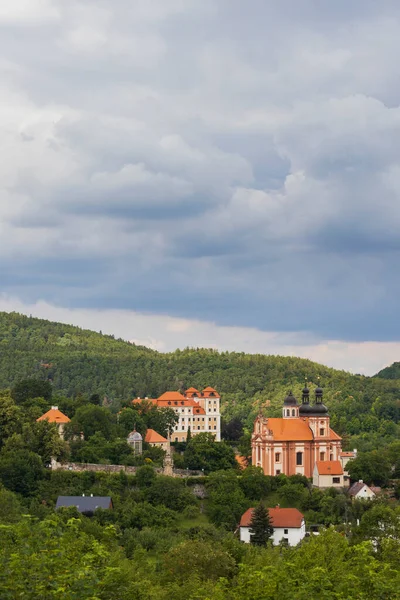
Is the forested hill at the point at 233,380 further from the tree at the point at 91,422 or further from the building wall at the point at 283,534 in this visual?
the building wall at the point at 283,534

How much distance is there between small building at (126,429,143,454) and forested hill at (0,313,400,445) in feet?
128

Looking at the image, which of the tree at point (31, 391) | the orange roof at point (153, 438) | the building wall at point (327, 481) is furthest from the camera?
the tree at point (31, 391)

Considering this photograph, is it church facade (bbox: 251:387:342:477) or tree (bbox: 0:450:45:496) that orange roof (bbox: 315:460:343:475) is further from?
tree (bbox: 0:450:45:496)

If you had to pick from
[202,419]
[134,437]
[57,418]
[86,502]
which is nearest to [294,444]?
[134,437]

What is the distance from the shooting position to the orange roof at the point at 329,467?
91.2 meters

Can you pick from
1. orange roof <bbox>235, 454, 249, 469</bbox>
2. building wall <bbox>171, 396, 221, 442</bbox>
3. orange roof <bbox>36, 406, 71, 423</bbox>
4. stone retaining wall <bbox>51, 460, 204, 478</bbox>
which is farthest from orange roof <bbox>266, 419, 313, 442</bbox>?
building wall <bbox>171, 396, 221, 442</bbox>

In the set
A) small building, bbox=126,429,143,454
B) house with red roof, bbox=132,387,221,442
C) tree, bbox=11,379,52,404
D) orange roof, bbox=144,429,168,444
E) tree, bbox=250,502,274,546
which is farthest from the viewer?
house with red roof, bbox=132,387,221,442

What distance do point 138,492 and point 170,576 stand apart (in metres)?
33.9

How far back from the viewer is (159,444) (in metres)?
99.1

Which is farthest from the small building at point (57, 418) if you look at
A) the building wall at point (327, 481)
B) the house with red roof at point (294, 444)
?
the building wall at point (327, 481)

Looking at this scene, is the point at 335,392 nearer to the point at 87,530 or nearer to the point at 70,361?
the point at 70,361

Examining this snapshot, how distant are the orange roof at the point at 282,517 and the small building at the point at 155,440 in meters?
18.7

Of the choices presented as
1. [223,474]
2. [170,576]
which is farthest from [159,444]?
[170,576]

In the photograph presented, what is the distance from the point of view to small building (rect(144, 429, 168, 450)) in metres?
98.7
